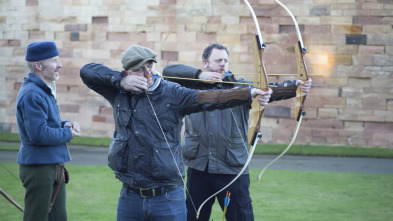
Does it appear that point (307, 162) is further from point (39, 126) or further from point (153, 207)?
point (153, 207)

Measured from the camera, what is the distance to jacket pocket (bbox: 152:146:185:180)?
11.7 ft

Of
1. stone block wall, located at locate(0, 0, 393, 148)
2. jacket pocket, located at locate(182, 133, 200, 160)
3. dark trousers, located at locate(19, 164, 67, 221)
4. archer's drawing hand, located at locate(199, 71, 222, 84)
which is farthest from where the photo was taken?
stone block wall, located at locate(0, 0, 393, 148)

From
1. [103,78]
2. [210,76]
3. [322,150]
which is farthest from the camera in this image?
→ [322,150]

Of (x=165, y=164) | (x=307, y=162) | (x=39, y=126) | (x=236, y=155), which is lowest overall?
(x=307, y=162)

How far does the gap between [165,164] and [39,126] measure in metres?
0.90

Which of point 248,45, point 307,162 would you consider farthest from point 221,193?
point 248,45

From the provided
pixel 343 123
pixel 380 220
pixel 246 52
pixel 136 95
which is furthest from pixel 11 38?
pixel 136 95

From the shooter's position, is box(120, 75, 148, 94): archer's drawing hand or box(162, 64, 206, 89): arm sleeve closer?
box(120, 75, 148, 94): archer's drawing hand

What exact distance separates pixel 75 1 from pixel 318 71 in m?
5.22

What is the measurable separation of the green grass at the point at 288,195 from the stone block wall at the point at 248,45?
2.91 metres

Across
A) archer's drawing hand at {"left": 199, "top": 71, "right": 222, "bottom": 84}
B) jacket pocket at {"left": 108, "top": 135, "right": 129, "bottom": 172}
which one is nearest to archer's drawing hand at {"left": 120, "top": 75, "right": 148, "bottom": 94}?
jacket pocket at {"left": 108, "top": 135, "right": 129, "bottom": 172}

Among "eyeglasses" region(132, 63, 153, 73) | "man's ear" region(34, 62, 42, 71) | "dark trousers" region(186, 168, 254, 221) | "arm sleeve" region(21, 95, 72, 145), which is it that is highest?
"eyeglasses" region(132, 63, 153, 73)

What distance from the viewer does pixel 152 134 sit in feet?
11.9

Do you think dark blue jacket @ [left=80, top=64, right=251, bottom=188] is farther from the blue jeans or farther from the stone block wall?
the stone block wall
